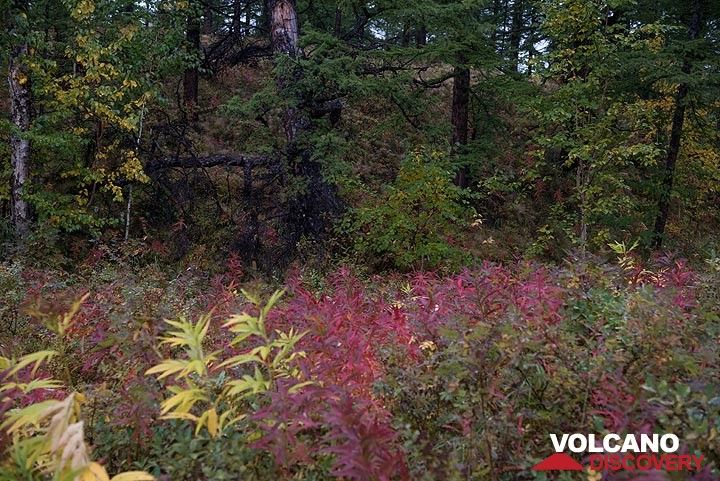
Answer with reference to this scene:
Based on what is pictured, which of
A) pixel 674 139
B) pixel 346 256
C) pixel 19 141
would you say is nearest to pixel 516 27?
pixel 674 139

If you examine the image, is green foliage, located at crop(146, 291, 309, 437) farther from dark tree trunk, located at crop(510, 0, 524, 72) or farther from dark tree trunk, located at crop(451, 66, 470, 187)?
dark tree trunk, located at crop(510, 0, 524, 72)

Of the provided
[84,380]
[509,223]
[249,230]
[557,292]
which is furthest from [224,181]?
[557,292]

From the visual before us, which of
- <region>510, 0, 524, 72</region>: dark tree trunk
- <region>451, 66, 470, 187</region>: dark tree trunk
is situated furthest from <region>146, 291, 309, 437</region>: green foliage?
<region>510, 0, 524, 72</region>: dark tree trunk

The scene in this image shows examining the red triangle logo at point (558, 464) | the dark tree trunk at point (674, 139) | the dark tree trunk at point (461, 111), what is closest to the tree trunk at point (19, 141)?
the dark tree trunk at point (461, 111)

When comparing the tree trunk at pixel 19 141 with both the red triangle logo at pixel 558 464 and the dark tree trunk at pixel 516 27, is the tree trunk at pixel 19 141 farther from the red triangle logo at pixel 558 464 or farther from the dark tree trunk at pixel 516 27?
the dark tree trunk at pixel 516 27

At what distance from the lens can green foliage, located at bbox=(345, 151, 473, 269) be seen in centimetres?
962

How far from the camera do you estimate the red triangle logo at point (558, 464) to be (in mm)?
2074

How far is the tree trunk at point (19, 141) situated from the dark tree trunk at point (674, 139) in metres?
14.7

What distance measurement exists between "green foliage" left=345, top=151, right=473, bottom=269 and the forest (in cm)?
6

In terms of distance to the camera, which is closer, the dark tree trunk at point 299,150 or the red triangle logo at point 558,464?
the red triangle logo at point 558,464

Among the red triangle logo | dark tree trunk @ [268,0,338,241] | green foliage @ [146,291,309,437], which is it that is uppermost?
dark tree trunk @ [268,0,338,241]

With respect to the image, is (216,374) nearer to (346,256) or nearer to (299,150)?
(346,256)

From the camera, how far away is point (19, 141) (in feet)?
31.3

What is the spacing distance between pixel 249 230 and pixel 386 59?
182 inches
